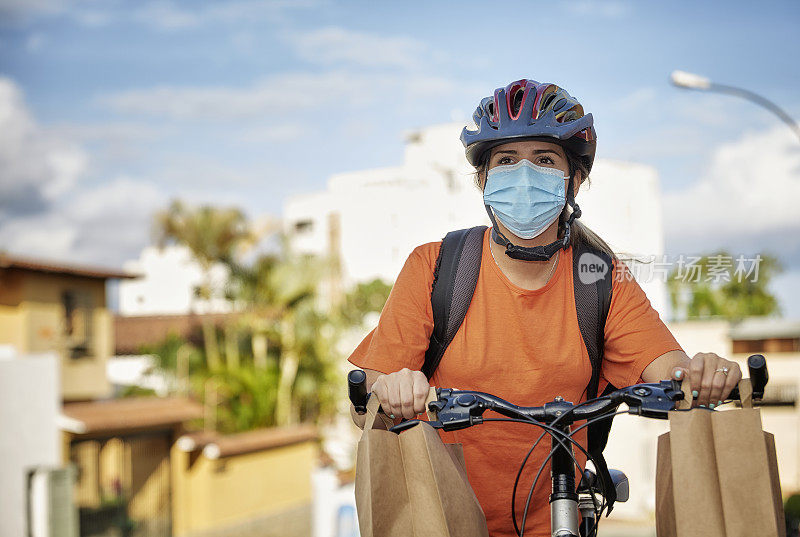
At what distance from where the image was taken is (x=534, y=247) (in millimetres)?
2576

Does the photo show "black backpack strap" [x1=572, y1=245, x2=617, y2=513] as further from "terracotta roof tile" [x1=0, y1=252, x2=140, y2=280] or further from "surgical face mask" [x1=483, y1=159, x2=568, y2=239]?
"terracotta roof tile" [x1=0, y1=252, x2=140, y2=280]

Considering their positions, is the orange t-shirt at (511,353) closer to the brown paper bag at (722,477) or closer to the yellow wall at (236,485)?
the brown paper bag at (722,477)

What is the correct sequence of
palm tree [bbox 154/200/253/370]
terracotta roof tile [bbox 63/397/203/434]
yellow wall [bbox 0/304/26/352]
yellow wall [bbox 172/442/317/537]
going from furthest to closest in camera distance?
palm tree [bbox 154/200/253/370] < yellow wall [bbox 172/442/317/537] < terracotta roof tile [bbox 63/397/203/434] < yellow wall [bbox 0/304/26/352]

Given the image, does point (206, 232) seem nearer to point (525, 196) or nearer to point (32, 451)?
point (32, 451)

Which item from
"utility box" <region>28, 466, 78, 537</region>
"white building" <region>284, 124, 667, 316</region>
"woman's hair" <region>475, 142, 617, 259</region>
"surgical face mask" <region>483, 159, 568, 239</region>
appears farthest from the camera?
"white building" <region>284, 124, 667, 316</region>

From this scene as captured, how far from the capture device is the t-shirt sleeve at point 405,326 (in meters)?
2.46

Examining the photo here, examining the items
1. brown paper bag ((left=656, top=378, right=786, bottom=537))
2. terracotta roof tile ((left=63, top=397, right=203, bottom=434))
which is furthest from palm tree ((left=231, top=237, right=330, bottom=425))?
brown paper bag ((left=656, top=378, right=786, bottom=537))

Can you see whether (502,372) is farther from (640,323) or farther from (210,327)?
(210,327)

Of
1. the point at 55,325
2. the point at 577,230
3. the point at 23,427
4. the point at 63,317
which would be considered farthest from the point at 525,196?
the point at 63,317

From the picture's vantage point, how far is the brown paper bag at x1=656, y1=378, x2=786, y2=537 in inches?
73.2

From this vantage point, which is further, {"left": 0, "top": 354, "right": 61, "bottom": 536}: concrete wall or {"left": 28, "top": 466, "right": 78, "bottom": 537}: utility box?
{"left": 28, "top": 466, "right": 78, "bottom": 537}: utility box

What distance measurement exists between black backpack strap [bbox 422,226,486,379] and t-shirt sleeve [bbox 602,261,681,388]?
1.42 feet

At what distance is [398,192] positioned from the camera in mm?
53156

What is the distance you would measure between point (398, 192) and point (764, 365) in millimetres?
51403
